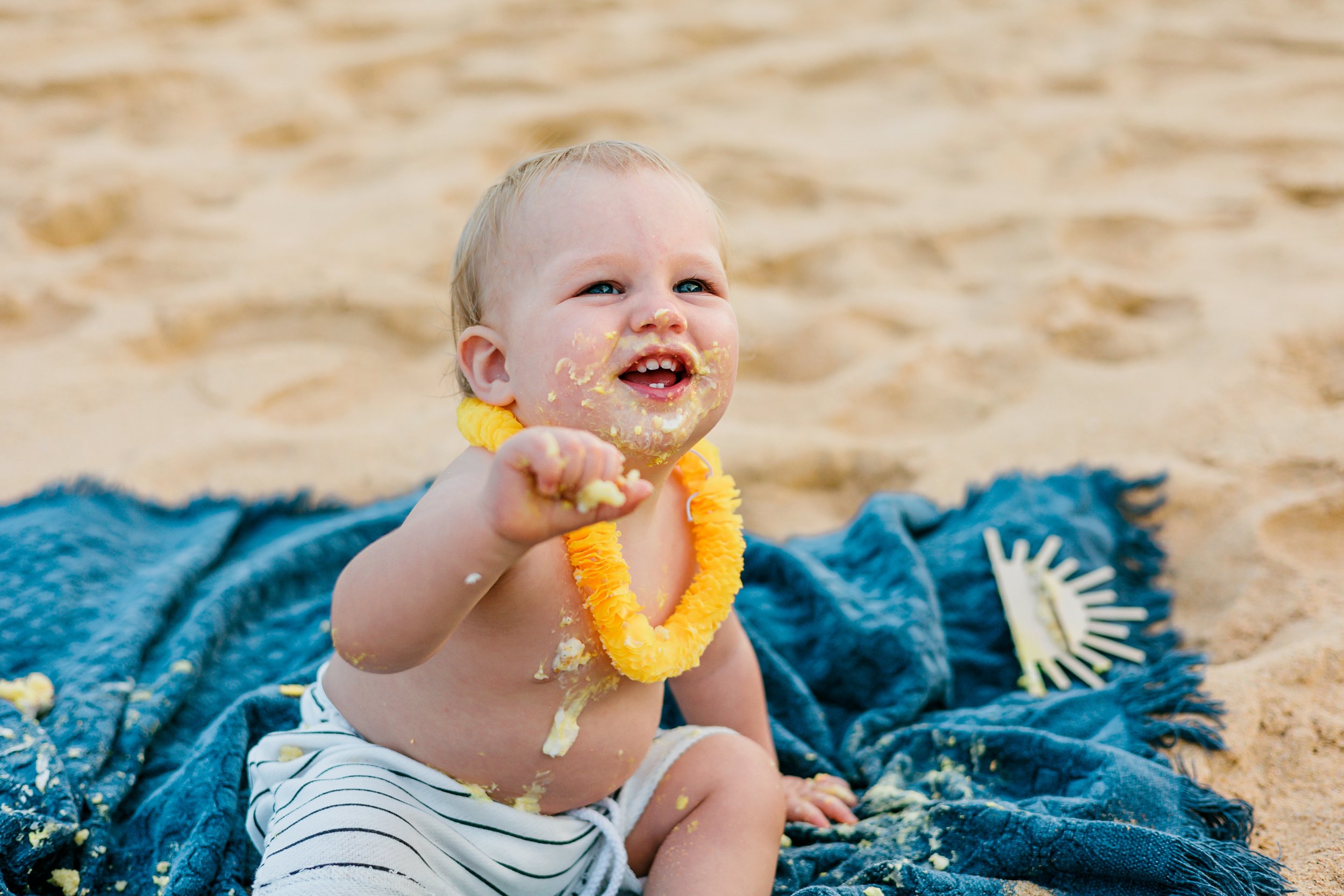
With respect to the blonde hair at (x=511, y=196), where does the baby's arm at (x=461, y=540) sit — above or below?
below

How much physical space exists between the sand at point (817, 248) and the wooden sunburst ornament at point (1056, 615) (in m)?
0.16

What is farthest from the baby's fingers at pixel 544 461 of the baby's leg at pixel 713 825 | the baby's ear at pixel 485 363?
the baby's leg at pixel 713 825

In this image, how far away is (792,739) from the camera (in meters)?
1.94

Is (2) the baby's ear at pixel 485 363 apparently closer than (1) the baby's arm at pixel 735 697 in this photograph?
Yes

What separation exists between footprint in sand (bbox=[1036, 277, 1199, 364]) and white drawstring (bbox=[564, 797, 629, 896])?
206 centimetres

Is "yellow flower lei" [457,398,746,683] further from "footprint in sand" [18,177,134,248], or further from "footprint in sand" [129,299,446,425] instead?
"footprint in sand" [18,177,134,248]

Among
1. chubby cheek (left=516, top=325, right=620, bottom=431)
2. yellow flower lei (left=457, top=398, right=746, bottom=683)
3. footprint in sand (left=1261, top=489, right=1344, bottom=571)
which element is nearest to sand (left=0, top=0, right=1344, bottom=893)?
footprint in sand (left=1261, top=489, right=1344, bottom=571)

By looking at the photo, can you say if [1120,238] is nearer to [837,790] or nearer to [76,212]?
[837,790]

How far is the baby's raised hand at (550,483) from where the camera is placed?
3.65 feet

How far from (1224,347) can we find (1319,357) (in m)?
0.23

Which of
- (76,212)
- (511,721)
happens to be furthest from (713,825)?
(76,212)

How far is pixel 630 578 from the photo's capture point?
1491mm

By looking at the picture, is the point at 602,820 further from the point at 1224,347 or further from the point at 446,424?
the point at 1224,347

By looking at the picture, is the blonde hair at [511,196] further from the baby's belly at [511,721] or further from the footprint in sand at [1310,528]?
the footprint in sand at [1310,528]
